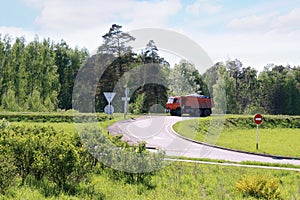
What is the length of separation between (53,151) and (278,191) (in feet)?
16.6

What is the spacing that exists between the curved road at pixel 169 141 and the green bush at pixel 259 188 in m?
6.33

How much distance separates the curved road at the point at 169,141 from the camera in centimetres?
1572

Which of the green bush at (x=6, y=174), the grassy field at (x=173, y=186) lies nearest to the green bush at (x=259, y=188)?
the grassy field at (x=173, y=186)

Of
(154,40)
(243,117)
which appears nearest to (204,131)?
(243,117)

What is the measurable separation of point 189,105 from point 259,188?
23263mm

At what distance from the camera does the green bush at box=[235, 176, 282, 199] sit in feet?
27.2

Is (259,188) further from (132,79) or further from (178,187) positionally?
(132,79)

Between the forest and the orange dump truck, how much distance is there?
1.05m

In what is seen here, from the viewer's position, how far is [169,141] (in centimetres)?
1977

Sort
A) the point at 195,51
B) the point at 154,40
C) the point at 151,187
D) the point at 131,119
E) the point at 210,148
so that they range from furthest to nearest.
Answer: the point at 131,119, the point at 210,148, the point at 154,40, the point at 195,51, the point at 151,187

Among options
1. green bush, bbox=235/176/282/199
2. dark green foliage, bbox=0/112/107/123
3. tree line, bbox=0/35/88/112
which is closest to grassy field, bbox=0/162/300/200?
A: green bush, bbox=235/176/282/199

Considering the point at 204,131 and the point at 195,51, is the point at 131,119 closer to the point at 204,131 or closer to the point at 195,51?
the point at 204,131

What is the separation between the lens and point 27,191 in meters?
7.52

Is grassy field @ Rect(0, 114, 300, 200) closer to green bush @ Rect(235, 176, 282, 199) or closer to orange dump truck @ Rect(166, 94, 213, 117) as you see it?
green bush @ Rect(235, 176, 282, 199)
